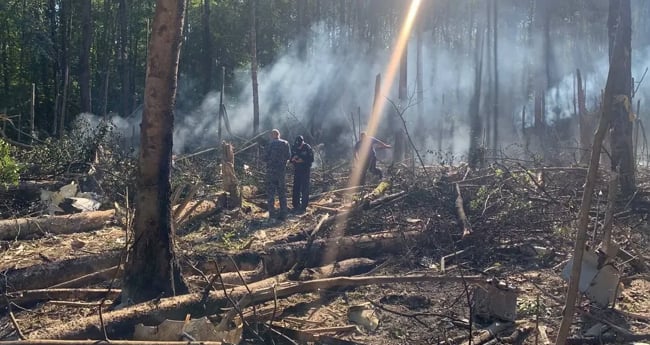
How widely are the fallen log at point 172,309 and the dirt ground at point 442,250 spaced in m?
0.24

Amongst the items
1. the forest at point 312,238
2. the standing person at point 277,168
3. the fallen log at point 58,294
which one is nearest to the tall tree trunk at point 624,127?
the forest at point 312,238

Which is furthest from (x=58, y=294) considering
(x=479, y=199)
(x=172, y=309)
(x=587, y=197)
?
(x=479, y=199)

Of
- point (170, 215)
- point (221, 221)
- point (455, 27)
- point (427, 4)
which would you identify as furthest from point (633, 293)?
point (455, 27)

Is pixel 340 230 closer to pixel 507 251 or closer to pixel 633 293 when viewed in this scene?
pixel 507 251

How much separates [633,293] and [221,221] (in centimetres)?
654

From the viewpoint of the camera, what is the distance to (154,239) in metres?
5.17

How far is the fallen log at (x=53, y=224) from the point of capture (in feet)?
28.0

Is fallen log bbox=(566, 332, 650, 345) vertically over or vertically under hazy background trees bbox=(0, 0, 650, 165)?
under

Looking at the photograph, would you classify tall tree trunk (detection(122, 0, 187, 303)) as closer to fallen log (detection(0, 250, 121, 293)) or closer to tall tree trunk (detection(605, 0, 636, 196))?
fallen log (detection(0, 250, 121, 293))

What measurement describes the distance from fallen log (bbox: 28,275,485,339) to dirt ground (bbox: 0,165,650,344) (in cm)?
24

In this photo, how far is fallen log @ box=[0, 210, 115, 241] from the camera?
8.53 metres

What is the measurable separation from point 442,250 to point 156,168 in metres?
4.12

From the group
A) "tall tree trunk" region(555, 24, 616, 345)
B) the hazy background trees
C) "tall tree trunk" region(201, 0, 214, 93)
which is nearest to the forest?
"tall tree trunk" region(555, 24, 616, 345)

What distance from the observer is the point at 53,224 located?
29.5ft
